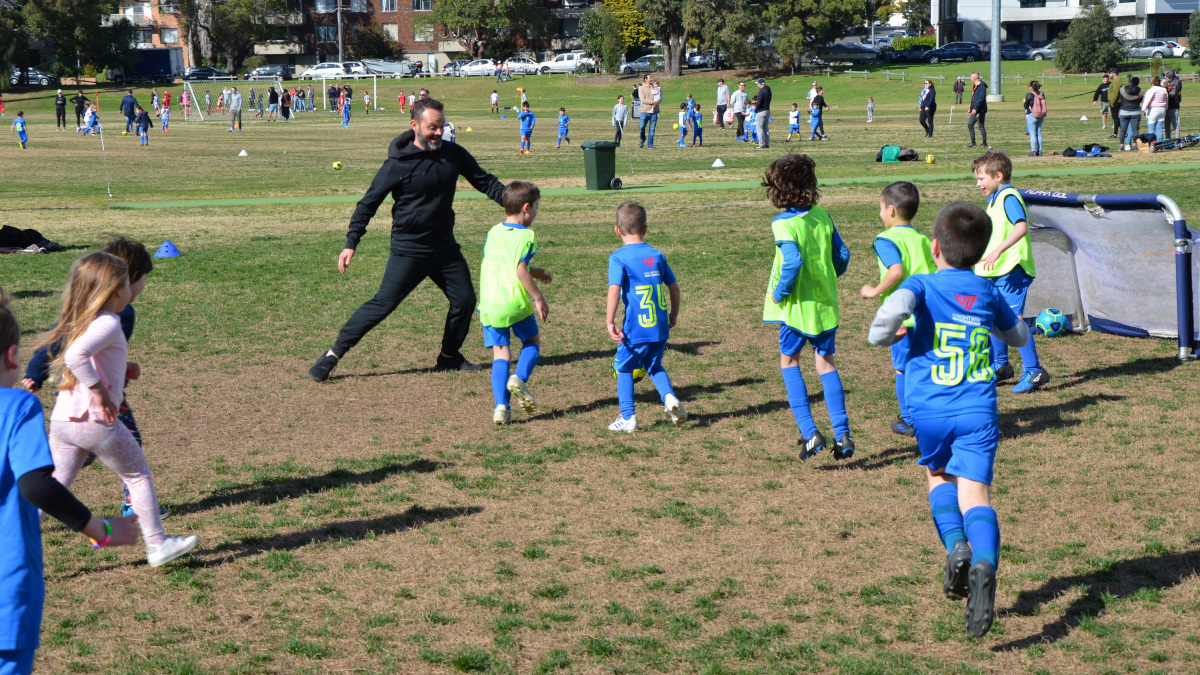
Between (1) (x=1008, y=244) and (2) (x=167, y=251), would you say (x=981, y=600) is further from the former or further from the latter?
(2) (x=167, y=251)

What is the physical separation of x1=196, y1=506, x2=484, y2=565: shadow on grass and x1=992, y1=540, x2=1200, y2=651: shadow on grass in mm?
3133

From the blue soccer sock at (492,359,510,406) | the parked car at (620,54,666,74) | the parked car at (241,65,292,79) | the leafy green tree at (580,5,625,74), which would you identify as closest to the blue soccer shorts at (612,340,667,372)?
the blue soccer sock at (492,359,510,406)

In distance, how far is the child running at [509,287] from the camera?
8.25 meters

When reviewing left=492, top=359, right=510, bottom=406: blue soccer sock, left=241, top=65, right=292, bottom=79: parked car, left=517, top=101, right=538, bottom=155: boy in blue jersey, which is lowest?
left=492, top=359, right=510, bottom=406: blue soccer sock

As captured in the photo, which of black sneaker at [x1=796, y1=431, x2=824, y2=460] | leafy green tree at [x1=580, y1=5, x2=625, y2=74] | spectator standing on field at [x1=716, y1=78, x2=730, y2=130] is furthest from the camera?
leafy green tree at [x1=580, y1=5, x2=625, y2=74]

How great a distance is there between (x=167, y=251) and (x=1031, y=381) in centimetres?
1266

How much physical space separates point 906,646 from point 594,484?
8.91 feet

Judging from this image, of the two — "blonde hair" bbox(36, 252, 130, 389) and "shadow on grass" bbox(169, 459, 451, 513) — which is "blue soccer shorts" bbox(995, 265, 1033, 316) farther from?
"blonde hair" bbox(36, 252, 130, 389)

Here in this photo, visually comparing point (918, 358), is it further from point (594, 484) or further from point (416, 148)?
point (416, 148)

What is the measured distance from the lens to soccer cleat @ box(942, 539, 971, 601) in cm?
470

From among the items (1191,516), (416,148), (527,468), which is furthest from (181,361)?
(1191,516)

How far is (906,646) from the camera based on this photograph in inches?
190

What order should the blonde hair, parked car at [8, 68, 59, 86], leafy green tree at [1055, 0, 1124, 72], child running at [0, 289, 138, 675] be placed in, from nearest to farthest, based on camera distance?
child running at [0, 289, 138, 675] → the blonde hair → leafy green tree at [1055, 0, 1124, 72] → parked car at [8, 68, 59, 86]

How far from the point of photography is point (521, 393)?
27.4 ft
